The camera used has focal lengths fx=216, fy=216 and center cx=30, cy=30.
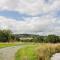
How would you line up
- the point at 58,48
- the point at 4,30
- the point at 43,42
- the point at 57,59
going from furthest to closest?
the point at 4,30
the point at 58,48
the point at 43,42
the point at 57,59

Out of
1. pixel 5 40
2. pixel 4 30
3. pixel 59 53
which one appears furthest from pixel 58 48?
pixel 4 30

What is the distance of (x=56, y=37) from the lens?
110ft

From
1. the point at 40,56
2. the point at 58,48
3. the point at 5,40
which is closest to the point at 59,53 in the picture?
the point at 58,48

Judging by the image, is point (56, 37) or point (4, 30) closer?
point (56, 37)

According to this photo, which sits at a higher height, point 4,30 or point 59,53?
point 4,30

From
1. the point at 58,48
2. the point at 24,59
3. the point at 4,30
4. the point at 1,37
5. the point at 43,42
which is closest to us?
the point at 24,59

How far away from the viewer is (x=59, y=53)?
34.5 metres

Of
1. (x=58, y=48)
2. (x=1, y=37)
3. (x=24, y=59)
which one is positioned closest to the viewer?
(x=24, y=59)

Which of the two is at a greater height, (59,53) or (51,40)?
(51,40)

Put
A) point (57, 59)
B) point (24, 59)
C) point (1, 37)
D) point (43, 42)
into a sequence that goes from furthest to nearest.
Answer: point (1, 37), point (43, 42), point (57, 59), point (24, 59)

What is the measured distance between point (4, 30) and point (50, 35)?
89.6 ft

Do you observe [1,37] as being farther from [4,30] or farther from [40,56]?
[40,56]

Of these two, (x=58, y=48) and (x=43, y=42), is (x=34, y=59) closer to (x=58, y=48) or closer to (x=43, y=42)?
(x=43, y=42)

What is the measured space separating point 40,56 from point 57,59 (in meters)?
9.16
